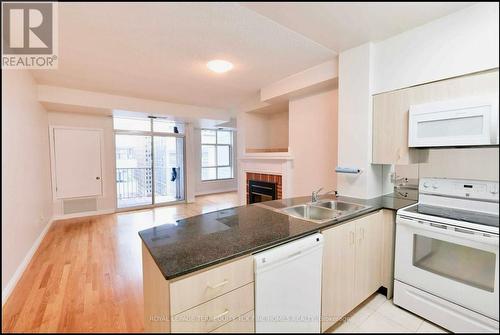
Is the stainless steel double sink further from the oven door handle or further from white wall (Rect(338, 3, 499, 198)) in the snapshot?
the oven door handle

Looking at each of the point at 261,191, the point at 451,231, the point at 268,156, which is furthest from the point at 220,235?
the point at 261,191

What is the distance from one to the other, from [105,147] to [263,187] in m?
3.58

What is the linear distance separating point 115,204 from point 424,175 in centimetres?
559

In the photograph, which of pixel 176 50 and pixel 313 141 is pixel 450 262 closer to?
pixel 313 141

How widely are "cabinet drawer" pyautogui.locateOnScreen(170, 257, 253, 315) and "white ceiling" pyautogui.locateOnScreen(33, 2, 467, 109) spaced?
1.11 metres

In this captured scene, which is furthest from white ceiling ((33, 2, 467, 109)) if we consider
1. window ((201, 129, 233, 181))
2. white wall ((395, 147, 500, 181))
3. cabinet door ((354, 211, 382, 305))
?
window ((201, 129, 233, 181))

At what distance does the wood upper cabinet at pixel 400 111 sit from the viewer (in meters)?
1.58

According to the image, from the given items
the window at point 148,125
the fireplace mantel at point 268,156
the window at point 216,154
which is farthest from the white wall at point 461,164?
the window at point 216,154

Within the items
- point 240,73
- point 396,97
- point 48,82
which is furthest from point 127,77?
point 396,97

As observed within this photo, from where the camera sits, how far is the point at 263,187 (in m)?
4.06

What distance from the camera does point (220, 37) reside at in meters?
1.97

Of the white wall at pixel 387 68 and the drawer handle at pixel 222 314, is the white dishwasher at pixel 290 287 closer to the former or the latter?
the drawer handle at pixel 222 314

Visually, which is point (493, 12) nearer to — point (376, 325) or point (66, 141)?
point (376, 325)

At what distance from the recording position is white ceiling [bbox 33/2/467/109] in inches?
49.9
